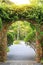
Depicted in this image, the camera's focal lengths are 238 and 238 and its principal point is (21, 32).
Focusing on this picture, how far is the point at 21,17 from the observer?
1420 cm

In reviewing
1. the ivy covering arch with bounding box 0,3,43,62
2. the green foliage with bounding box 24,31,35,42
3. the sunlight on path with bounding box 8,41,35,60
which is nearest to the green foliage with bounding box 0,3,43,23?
the ivy covering arch with bounding box 0,3,43,62

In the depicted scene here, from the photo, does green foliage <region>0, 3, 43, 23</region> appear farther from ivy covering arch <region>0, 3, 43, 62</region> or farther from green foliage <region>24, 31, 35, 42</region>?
green foliage <region>24, 31, 35, 42</region>

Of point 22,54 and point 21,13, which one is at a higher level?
point 21,13

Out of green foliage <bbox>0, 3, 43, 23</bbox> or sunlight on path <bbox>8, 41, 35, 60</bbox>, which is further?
sunlight on path <bbox>8, 41, 35, 60</bbox>

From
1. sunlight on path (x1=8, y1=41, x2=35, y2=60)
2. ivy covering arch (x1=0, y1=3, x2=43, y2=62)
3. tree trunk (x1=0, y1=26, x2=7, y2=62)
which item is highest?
ivy covering arch (x1=0, y1=3, x2=43, y2=62)

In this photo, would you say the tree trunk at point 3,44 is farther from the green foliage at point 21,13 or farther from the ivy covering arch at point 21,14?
the green foliage at point 21,13

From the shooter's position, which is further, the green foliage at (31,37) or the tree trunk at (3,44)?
the green foliage at (31,37)

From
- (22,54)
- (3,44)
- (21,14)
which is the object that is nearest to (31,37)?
(3,44)

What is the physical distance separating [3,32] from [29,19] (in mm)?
1772

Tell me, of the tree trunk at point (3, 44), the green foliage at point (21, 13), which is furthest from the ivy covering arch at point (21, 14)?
the tree trunk at point (3, 44)

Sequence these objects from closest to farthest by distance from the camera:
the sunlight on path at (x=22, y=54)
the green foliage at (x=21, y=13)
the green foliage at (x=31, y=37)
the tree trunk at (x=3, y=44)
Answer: the green foliage at (x=21, y=13), the tree trunk at (x=3, y=44), the green foliage at (x=31, y=37), the sunlight on path at (x=22, y=54)

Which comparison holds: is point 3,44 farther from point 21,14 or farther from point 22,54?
point 22,54

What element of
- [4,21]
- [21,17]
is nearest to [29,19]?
[21,17]

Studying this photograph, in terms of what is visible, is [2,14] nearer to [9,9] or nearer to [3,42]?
[9,9]
